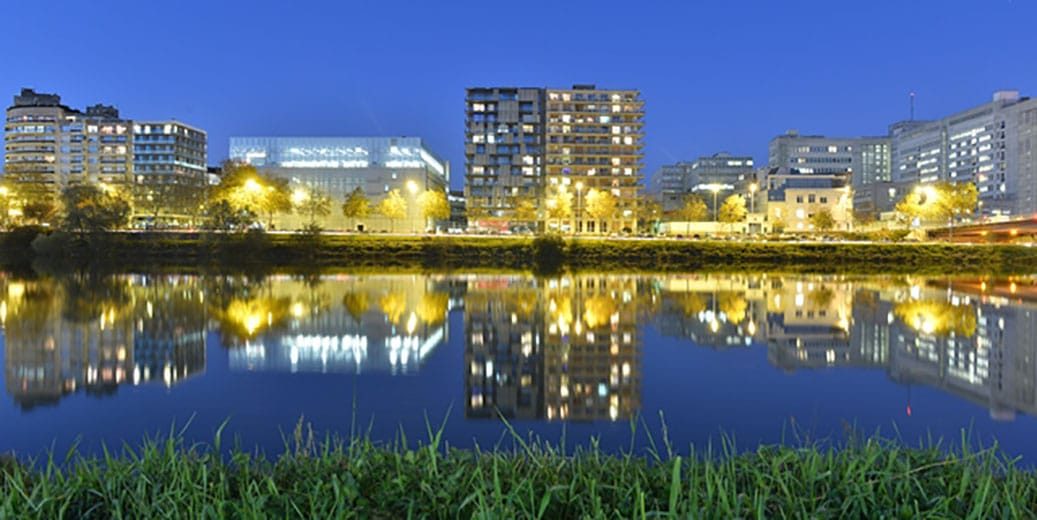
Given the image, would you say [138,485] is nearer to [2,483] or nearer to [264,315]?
[2,483]

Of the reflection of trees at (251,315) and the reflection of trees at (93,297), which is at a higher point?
the reflection of trees at (93,297)

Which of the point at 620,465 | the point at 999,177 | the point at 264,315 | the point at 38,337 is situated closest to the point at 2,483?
the point at 620,465

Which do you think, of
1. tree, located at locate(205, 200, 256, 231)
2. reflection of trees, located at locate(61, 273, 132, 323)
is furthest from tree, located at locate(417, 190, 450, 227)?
reflection of trees, located at locate(61, 273, 132, 323)

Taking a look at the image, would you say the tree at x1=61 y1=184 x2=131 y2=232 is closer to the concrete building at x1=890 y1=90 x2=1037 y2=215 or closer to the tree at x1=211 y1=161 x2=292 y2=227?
the tree at x1=211 y1=161 x2=292 y2=227

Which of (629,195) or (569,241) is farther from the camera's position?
(629,195)

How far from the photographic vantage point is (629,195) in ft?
452

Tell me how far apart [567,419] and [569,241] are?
62141mm

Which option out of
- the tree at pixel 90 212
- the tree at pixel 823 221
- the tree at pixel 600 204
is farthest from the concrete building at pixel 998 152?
the tree at pixel 90 212

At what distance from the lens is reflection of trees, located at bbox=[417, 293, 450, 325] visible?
92.6 ft

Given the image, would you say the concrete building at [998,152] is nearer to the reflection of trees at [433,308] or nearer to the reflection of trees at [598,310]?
the reflection of trees at [598,310]

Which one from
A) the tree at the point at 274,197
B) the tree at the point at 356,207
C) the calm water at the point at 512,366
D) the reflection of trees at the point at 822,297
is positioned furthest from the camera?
the tree at the point at 356,207

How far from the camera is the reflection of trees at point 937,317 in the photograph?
25609mm

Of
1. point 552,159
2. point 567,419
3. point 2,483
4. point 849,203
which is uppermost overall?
point 552,159

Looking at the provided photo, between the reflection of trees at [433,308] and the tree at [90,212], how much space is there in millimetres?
51029
